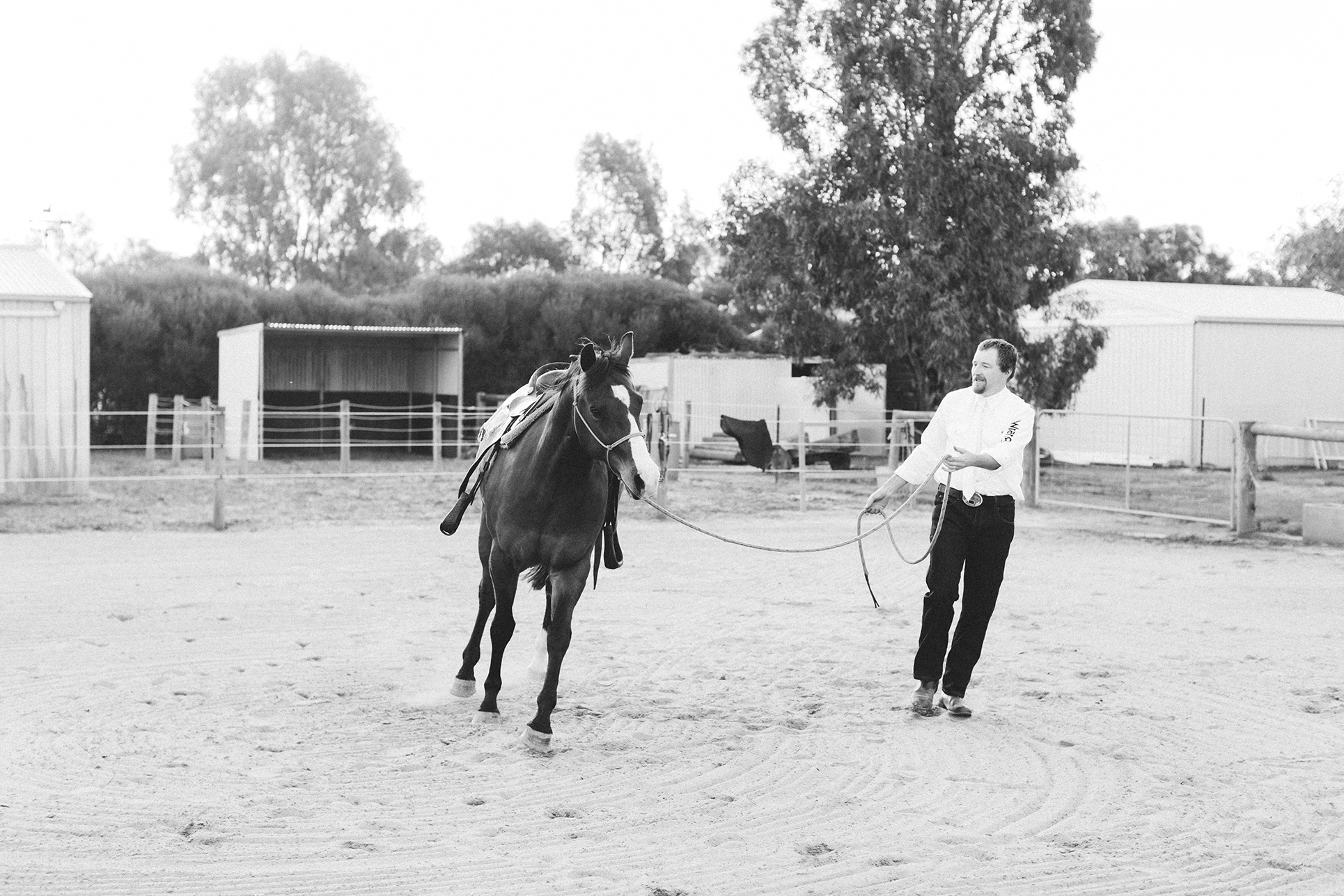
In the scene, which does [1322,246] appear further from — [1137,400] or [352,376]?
[352,376]

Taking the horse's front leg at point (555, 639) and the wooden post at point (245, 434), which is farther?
the wooden post at point (245, 434)

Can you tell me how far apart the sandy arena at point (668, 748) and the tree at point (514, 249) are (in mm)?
34760

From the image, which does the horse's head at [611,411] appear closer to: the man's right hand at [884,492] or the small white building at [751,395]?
the man's right hand at [884,492]

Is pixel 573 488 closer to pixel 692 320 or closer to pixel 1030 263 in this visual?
pixel 1030 263

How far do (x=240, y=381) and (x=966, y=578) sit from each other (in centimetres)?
2216

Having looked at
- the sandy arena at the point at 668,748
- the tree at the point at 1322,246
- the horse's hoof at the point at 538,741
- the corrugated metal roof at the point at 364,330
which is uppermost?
the tree at the point at 1322,246

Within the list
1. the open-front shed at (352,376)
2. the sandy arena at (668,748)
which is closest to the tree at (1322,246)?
the open-front shed at (352,376)

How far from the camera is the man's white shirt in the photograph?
5395mm

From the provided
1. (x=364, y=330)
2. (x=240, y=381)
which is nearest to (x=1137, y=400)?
(x=364, y=330)

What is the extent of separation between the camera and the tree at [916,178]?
19984 millimetres

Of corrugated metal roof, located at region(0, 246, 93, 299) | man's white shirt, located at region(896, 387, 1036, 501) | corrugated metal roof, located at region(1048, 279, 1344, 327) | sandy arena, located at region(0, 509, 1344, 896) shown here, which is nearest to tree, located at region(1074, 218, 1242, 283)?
corrugated metal roof, located at region(1048, 279, 1344, 327)

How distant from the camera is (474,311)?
31266mm

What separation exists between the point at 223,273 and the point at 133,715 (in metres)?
28.6

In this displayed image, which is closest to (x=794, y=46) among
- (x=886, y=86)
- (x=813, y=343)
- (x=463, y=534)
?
(x=886, y=86)
